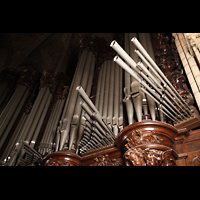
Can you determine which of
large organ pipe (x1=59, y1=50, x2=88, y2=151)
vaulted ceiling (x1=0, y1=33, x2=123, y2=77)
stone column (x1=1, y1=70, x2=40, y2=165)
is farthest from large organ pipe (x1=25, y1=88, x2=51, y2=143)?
vaulted ceiling (x1=0, y1=33, x2=123, y2=77)

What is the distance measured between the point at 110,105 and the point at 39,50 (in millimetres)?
5904

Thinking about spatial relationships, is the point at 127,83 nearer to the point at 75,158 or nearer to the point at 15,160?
the point at 75,158

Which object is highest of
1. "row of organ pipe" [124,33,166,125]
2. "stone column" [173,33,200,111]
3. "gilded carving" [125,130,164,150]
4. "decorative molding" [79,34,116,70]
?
"decorative molding" [79,34,116,70]

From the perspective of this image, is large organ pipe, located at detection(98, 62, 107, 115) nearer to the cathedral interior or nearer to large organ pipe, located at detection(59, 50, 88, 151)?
the cathedral interior

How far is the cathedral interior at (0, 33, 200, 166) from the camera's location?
85.9 inches

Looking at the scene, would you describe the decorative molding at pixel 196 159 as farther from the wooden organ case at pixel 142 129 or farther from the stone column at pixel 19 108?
the stone column at pixel 19 108

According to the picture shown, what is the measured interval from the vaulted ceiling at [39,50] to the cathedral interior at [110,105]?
0.04 m

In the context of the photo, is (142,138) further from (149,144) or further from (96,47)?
(96,47)

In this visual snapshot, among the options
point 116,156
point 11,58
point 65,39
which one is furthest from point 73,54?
point 116,156

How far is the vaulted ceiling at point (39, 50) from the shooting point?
302 inches

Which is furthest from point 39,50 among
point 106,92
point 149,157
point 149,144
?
point 149,157

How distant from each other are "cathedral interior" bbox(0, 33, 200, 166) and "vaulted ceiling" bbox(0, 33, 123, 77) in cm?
4

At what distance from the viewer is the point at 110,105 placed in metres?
3.51

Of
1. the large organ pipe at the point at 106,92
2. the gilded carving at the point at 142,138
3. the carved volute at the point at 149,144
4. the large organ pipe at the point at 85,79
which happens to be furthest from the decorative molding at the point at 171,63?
the large organ pipe at the point at 85,79
